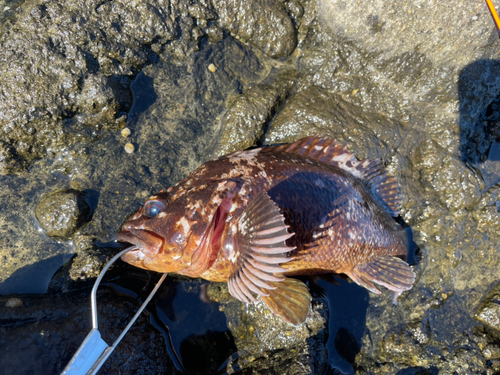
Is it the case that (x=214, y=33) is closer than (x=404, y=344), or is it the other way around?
(x=404, y=344)

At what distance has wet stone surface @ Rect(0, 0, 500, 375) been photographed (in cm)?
277

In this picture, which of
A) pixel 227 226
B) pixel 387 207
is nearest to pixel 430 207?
pixel 387 207

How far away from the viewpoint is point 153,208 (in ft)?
8.01

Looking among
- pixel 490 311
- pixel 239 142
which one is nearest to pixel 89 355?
pixel 239 142

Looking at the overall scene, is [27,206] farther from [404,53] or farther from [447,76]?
[447,76]

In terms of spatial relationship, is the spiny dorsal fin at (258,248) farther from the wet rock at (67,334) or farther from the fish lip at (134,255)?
the wet rock at (67,334)

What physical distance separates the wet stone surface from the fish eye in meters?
0.73

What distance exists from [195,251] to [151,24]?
253 centimetres

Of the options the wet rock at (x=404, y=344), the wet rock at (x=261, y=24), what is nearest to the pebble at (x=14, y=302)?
the wet rock at (x=261, y=24)

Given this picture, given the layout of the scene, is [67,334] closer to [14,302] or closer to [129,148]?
[14,302]

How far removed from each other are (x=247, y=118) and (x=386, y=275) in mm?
2350

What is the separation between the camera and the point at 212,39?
11.6ft

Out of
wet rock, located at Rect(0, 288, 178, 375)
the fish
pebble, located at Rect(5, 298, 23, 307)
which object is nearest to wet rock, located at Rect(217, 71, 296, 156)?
the fish

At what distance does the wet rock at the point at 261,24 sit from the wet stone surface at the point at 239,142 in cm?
2
